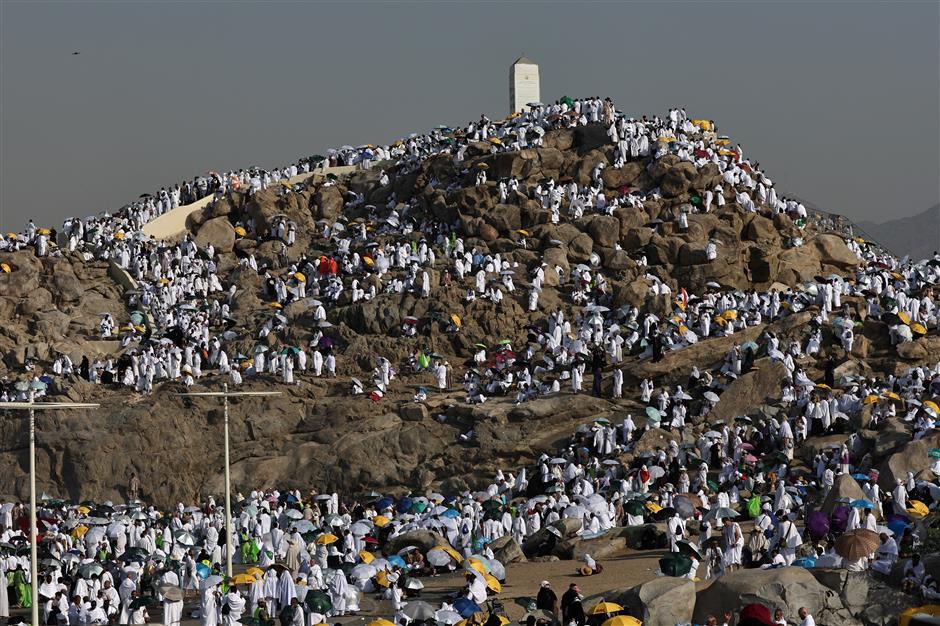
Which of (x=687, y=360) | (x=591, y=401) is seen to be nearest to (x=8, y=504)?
(x=591, y=401)

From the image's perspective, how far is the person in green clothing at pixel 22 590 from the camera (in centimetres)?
3186

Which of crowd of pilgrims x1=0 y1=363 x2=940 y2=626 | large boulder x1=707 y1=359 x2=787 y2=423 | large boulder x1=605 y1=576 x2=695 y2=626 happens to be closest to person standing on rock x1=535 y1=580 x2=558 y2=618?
crowd of pilgrims x1=0 y1=363 x2=940 y2=626

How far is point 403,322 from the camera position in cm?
4881

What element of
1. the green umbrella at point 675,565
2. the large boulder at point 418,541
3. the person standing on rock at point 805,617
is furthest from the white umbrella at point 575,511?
the person standing on rock at point 805,617

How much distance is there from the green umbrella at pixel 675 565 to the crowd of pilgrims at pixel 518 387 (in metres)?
0.63

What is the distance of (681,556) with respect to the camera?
1086 inches

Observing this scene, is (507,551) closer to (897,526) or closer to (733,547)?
(733,547)

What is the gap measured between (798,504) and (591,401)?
10223 millimetres

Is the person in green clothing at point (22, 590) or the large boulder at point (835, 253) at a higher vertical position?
the large boulder at point (835, 253)

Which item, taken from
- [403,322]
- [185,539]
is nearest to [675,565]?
[185,539]

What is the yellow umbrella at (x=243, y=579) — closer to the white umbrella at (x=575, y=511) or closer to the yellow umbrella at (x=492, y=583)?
the yellow umbrella at (x=492, y=583)

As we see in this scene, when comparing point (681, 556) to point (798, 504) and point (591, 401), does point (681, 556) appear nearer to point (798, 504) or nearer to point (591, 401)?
point (798, 504)

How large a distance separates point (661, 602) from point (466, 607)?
3.16 metres

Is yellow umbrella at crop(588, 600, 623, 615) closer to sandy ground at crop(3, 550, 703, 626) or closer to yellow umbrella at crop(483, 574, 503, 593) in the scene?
sandy ground at crop(3, 550, 703, 626)
